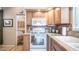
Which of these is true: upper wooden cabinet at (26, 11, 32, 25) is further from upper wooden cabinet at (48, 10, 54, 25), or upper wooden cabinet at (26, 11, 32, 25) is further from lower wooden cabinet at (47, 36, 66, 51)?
lower wooden cabinet at (47, 36, 66, 51)

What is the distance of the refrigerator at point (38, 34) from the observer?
14.4 ft

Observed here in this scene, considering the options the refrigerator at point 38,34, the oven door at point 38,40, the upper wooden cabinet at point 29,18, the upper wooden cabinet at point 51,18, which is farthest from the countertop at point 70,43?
the upper wooden cabinet at point 29,18

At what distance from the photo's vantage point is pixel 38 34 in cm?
498

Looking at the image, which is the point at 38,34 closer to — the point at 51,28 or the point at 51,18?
the point at 51,28

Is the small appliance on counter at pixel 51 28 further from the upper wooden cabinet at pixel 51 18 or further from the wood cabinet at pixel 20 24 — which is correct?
the wood cabinet at pixel 20 24

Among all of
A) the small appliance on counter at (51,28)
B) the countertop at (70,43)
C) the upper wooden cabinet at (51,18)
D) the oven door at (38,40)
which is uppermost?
the upper wooden cabinet at (51,18)

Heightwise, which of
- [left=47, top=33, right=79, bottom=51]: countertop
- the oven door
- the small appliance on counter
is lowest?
the oven door

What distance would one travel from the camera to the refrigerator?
4395mm

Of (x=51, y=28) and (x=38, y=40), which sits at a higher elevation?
(x=51, y=28)

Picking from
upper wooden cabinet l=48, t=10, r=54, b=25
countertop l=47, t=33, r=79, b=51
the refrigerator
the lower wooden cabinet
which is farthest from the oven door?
countertop l=47, t=33, r=79, b=51

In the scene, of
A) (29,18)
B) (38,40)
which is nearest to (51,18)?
(29,18)

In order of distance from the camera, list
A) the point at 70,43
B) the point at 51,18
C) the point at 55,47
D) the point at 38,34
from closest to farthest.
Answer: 1. the point at 70,43
2. the point at 55,47
3. the point at 38,34
4. the point at 51,18
